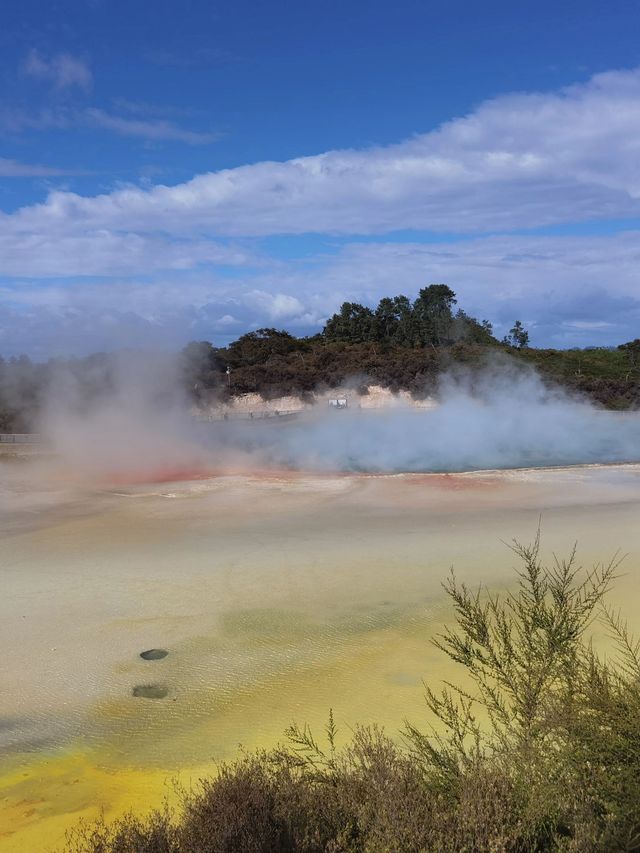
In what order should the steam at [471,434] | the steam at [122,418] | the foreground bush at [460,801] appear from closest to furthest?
the foreground bush at [460,801] → the steam at [122,418] → the steam at [471,434]

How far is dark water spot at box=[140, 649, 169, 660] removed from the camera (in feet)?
27.7

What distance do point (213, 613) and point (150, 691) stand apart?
87.1 inches

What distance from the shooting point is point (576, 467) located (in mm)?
22953

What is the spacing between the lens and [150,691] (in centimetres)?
761

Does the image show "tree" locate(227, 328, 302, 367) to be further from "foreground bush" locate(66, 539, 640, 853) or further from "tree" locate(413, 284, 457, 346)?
"foreground bush" locate(66, 539, 640, 853)

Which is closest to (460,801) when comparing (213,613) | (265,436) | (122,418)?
(213,613)

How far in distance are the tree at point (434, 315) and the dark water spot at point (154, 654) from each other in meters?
55.3

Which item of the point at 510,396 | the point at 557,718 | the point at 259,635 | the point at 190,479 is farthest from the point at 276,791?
the point at 510,396

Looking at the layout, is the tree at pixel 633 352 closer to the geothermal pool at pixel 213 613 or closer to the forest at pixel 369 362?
the forest at pixel 369 362

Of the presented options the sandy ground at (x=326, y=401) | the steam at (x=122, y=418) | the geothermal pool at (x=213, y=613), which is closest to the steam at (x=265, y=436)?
the steam at (x=122, y=418)

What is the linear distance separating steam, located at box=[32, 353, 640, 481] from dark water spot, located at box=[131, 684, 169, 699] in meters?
13.6

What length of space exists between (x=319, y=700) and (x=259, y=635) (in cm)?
184

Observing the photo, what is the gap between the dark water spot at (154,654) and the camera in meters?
8.43

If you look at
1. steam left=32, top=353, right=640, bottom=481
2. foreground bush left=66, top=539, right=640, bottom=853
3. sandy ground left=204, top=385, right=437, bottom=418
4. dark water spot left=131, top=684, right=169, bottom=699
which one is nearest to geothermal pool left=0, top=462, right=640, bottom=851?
dark water spot left=131, top=684, right=169, bottom=699
